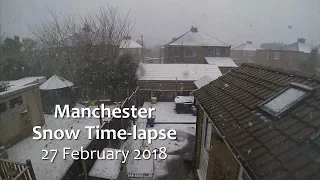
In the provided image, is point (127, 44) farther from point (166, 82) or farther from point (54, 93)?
point (54, 93)

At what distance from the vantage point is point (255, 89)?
4.38 m

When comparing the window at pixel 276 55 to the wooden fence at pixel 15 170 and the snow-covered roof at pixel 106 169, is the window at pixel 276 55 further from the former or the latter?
the wooden fence at pixel 15 170

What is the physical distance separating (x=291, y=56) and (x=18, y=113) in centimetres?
3329

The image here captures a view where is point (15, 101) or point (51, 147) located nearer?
point (15, 101)

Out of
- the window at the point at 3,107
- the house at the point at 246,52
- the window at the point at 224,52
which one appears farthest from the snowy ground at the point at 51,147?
the house at the point at 246,52

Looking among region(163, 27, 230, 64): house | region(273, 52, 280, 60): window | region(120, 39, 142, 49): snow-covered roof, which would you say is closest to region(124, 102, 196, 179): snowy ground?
region(120, 39, 142, 49): snow-covered roof

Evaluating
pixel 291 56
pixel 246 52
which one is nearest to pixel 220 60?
pixel 291 56

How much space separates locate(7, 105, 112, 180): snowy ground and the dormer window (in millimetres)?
5496

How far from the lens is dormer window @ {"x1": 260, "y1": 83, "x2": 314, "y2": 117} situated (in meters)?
3.07

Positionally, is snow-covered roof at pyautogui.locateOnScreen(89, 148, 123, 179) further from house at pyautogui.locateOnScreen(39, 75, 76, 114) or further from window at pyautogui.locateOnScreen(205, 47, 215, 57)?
window at pyautogui.locateOnScreen(205, 47, 215, 57)

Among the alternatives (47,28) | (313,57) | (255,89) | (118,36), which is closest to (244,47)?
(313,57)

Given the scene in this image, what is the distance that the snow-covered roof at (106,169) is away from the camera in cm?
511

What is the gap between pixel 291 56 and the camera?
27.8 meters

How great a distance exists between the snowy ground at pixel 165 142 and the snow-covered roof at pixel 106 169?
1840mm
